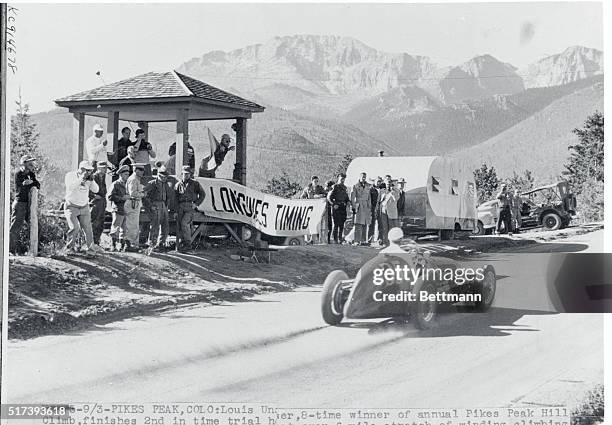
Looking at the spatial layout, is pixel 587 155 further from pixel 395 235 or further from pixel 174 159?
pixel 174 159

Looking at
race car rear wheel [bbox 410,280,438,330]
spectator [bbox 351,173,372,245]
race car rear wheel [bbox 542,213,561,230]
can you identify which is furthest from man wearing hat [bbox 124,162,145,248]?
race car rear wheel [bbox 542,213,561,230]

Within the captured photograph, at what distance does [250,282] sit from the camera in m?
7.43

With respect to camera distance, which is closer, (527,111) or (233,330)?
(233,330)

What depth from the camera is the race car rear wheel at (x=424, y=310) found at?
6.75m

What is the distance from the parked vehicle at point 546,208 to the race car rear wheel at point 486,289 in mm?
559

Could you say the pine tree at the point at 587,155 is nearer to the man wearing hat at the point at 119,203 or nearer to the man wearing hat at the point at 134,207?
the man wearing hat at the point at 134,207

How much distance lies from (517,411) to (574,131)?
2.51m

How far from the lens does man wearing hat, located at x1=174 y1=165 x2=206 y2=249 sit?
7789mm

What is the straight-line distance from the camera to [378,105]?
758 centimetres

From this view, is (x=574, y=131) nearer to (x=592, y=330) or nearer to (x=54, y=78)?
(x=592, y=330)

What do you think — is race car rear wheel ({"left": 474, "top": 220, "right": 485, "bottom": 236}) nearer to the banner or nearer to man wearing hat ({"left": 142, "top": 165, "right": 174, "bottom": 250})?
the banner

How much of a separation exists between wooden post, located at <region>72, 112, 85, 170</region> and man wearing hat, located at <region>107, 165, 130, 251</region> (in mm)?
389

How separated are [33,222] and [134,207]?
3.21ft

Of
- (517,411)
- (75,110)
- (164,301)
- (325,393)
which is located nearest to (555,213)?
(517,411)
